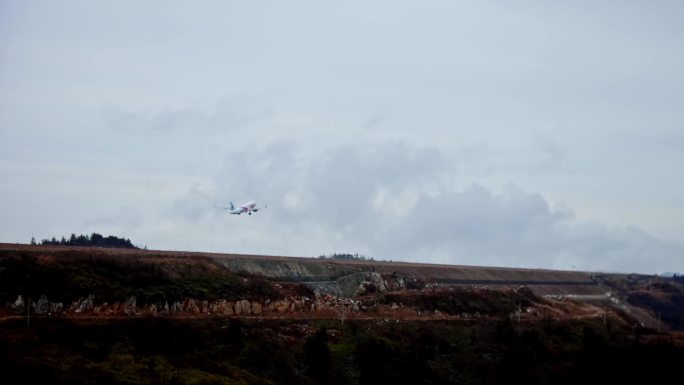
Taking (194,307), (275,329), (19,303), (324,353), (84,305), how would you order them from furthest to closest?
(194,307), (275,329), (324,353), (84,305), (19,303)

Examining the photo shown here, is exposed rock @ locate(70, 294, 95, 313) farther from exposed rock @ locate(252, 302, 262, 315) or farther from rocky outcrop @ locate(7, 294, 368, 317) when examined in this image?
exposed rock @ locate(252, 302, 262, 315)

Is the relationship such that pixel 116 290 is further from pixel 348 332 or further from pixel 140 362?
pixel 348 332

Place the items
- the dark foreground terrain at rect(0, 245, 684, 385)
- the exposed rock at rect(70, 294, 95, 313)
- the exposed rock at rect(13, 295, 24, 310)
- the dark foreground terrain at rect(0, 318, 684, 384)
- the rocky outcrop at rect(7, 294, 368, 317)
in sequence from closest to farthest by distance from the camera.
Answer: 1. the dark foreground terrain at rect(0, 318, 684, 384)
2. the dark foreground terrain at rect(0, 245, 684, 385)
3. the exposed rock at rect(13, 295, 24, 310)
4. the rocky outcrop at rect(7, 294, 368, 317)
5. the exposed rock at rect(70, 294, 95, 313)

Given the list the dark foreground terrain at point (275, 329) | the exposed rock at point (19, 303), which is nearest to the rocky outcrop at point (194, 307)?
the exposed rock at point (19, 303)

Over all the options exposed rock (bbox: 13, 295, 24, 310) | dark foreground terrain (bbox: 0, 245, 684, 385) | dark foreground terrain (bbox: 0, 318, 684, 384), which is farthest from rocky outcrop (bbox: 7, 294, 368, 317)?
dark foreground terrain (bbox: 0, 318, 684, 384)

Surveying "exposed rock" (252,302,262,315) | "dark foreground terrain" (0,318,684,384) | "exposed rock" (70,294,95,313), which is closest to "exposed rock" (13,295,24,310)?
"dark foreground terrain" (0,318,684,384)

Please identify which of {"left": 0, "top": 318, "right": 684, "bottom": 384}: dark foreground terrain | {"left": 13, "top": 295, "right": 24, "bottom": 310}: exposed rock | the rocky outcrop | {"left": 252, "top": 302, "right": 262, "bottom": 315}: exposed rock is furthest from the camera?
{"left": 252, "top": 302, "right": 262, "bottom": 315}: exposed rock

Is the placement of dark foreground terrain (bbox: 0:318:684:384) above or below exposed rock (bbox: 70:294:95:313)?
below

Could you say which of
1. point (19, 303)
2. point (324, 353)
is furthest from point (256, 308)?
point (19, 303)

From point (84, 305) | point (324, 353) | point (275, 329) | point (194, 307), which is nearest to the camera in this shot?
point (84, 305)

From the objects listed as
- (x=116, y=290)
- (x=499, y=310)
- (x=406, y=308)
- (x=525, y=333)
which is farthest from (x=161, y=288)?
(x=499, y=310)

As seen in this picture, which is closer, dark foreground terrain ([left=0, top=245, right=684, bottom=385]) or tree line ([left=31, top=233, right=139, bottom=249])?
dark foreground terrain ([left=0, top=245, right=684, bottom=385])

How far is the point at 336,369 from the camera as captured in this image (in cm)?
6669

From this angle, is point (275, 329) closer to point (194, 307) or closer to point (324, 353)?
point (324, 353)
